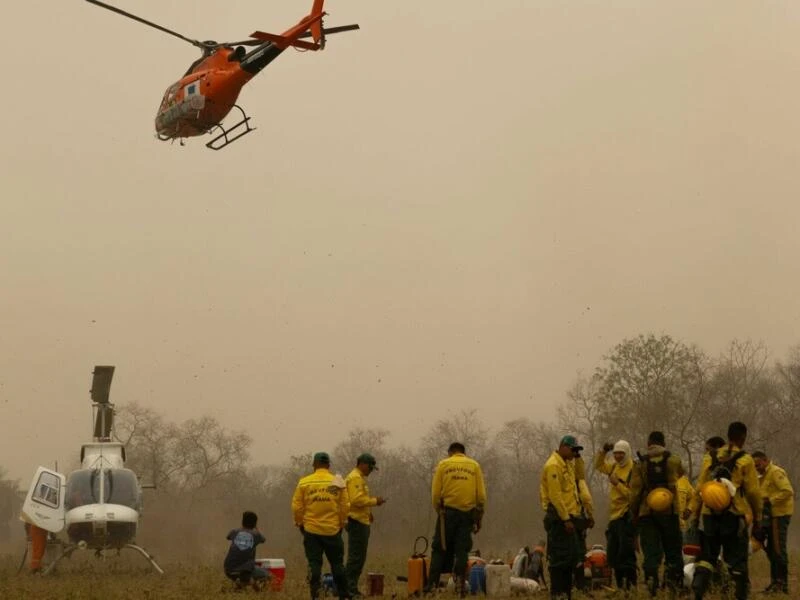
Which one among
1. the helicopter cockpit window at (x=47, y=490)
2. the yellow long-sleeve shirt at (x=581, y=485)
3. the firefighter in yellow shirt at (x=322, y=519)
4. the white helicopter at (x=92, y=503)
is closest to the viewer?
the firefighter in yellow shirt at (x=322, y=519)

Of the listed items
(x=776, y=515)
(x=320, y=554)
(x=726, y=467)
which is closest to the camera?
(x=726, y=467)

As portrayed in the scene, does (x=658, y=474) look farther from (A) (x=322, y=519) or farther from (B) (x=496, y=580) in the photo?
(A) (x=322, y=519)

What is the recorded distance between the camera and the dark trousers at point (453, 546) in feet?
50.0

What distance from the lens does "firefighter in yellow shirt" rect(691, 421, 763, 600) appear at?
12.9 m

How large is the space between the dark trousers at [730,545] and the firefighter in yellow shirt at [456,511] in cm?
317

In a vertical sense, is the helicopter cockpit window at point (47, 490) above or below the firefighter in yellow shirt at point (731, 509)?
above

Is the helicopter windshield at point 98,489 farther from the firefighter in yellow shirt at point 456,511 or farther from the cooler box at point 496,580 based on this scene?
the cooler box at point 496,580

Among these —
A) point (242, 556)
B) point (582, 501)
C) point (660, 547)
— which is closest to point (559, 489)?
point (582, 501)

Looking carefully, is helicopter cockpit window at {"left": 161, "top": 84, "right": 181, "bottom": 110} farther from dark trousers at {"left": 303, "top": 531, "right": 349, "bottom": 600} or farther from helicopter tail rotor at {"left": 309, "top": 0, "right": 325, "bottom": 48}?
dark trousers at {"left": 303, "top": 531, "right": 349, "bottom": 600}

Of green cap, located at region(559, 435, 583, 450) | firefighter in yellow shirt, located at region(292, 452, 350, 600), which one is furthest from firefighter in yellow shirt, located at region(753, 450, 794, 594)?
firefighter in yellow shirt, located at region(292, 452, 350, 600)

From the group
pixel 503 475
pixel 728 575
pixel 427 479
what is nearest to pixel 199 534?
pixel 427 479

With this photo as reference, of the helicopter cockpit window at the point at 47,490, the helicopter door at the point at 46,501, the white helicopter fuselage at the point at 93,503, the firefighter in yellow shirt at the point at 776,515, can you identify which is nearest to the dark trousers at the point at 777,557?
the firefighter in yellow shirt at the point at 776,515

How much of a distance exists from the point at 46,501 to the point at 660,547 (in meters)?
13.4

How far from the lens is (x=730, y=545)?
1307 cm
